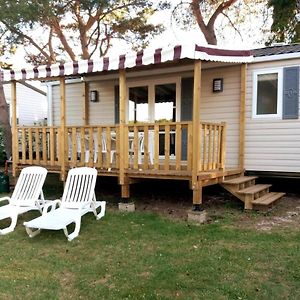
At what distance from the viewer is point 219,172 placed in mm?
6141

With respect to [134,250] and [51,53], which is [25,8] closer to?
[51,53]

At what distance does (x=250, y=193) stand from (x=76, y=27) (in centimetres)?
1155

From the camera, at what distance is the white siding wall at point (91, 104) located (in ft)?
29.3

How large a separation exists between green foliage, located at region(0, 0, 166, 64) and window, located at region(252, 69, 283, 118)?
25.9 ft

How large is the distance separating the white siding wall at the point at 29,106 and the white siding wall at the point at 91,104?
9240mm

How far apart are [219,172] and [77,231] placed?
263 centimetres

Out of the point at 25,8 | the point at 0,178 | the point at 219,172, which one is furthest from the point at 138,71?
the point at 25,8

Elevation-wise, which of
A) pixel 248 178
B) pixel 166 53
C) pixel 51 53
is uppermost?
pixel 51 53

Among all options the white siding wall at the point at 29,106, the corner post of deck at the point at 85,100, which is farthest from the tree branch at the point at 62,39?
the corner post of deck at the point at 85,100

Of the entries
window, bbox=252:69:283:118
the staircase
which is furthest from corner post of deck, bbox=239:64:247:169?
the staircase

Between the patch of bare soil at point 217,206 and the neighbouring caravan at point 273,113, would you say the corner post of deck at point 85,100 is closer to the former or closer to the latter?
the patch of bare soil at point 217,206

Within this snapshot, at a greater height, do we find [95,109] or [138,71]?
[138,71]

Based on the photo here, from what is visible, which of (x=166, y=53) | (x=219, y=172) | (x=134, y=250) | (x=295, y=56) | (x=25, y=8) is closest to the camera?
(x=134, y=250)

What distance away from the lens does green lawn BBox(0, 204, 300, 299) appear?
3.32m
